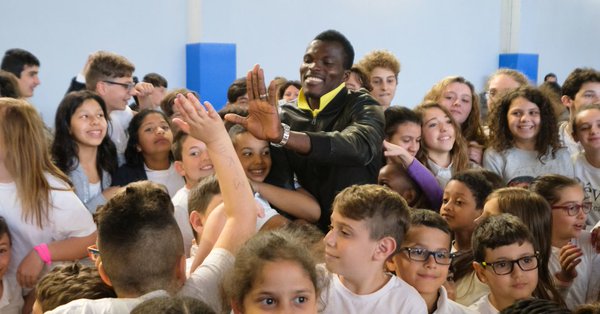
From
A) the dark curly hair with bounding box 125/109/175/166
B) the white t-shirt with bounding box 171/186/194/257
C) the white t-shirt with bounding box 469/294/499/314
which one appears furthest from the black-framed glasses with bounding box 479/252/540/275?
the dark curly hair with bounding box 125/109/175/166

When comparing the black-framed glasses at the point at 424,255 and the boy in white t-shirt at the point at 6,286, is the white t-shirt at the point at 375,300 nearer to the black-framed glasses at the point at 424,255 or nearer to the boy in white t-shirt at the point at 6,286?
the black-framed glasses at the point at 424,255

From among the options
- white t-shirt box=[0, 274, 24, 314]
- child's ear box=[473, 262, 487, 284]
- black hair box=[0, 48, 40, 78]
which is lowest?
white t-shirt box=[0, 274, 24, 314]

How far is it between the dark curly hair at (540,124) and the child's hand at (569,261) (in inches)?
41.4

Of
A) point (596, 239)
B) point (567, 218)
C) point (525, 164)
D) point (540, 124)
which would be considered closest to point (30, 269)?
point (567, 218)

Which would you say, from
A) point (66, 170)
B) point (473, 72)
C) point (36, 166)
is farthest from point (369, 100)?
point (473, 72)

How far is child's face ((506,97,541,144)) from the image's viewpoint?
4.05m

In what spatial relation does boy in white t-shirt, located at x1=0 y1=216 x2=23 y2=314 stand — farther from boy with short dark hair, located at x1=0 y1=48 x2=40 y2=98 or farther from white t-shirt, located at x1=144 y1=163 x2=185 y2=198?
boy with short dark hair, located at x1=0 y1=48 x2=40 y2=98

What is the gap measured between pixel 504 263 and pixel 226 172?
1.06m

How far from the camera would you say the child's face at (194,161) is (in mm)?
3512

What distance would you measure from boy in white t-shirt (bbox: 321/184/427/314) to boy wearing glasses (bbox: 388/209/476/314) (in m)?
0.11

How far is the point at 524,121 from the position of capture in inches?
159

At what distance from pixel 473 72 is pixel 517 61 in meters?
0.65

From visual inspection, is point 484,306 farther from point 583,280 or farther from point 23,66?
point 23,66

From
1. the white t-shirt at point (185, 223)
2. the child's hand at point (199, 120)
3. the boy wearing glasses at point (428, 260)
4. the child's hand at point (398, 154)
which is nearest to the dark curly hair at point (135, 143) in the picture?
the white t-shirt at point (185, 223)
